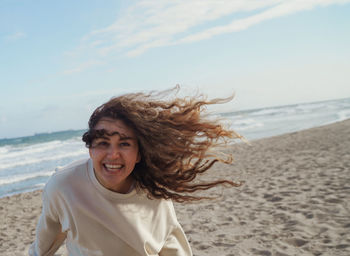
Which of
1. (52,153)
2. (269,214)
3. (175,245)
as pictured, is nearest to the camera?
(175,245)

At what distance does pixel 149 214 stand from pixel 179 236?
381 mm

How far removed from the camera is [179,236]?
2.59 metres

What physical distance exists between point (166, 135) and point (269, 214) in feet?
10.4

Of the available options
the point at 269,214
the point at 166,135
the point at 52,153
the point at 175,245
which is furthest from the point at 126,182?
the point at 52,153

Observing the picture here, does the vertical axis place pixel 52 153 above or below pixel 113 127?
below

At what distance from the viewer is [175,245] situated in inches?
99.0

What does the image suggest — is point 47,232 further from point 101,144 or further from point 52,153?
point 52,153

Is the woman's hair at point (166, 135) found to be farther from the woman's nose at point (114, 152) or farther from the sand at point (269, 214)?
the sand at point (269, 214)

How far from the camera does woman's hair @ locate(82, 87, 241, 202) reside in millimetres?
2242

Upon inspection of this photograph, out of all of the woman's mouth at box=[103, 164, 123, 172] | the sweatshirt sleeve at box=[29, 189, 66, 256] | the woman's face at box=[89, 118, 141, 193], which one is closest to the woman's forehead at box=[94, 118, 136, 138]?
the woman's face at box=[89, 118, 141, 193]

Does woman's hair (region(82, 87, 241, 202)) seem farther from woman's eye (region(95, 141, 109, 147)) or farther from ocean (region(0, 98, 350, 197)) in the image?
A: ocean (region(0, 98, 350, 197))

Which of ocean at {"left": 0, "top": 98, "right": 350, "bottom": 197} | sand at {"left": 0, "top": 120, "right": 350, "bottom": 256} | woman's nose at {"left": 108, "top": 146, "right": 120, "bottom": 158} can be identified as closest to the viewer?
woman's nose at {"left": 108, "top": 146, "right": 120, "bottom": 158}

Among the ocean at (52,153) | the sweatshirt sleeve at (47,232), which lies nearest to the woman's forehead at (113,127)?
the sweatshirt sleeve at (47,232)

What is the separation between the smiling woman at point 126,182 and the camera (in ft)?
7.09
